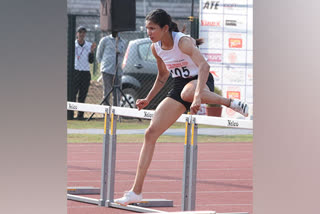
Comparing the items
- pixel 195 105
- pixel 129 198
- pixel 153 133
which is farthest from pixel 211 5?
pixel 195 105

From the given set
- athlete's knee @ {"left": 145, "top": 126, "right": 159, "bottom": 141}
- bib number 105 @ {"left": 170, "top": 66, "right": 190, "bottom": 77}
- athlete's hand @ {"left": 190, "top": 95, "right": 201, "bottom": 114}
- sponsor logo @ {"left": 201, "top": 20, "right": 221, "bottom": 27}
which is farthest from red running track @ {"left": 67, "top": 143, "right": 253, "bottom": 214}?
sponsor logo @ {"left": 201, "top": 20, "right": 221, "bottom": 27}

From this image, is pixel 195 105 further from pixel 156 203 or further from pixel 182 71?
pixel 156 203

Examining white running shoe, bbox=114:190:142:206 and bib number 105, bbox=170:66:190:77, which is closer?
white running shoe, bbox=114:190:142:206

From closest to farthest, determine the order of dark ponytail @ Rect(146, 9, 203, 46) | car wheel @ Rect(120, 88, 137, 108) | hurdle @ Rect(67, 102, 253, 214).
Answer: dark ponytail @ Rect(146, 9, 203, 46)
hurdle @ Rect(67, 102, 253, 214)
car wheel @ Rect(120, 88, 137, 108)

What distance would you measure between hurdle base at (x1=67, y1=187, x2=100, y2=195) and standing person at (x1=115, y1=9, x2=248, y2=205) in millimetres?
2417

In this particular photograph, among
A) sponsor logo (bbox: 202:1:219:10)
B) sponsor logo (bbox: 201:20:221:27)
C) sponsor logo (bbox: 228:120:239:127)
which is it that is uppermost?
sponsor logo (bbox: 202:1:219:10)

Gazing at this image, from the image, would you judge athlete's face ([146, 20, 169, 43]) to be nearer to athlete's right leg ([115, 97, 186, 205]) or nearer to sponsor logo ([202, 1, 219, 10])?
athlete's right leg ([115, 97, 186, 205])

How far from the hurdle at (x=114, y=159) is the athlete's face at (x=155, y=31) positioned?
936 mm

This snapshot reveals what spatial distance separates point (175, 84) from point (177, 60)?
315 mm

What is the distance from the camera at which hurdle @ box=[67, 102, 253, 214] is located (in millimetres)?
7887

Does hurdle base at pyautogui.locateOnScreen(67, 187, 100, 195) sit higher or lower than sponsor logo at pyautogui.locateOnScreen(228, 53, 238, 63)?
lower

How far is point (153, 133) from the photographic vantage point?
724 cm
